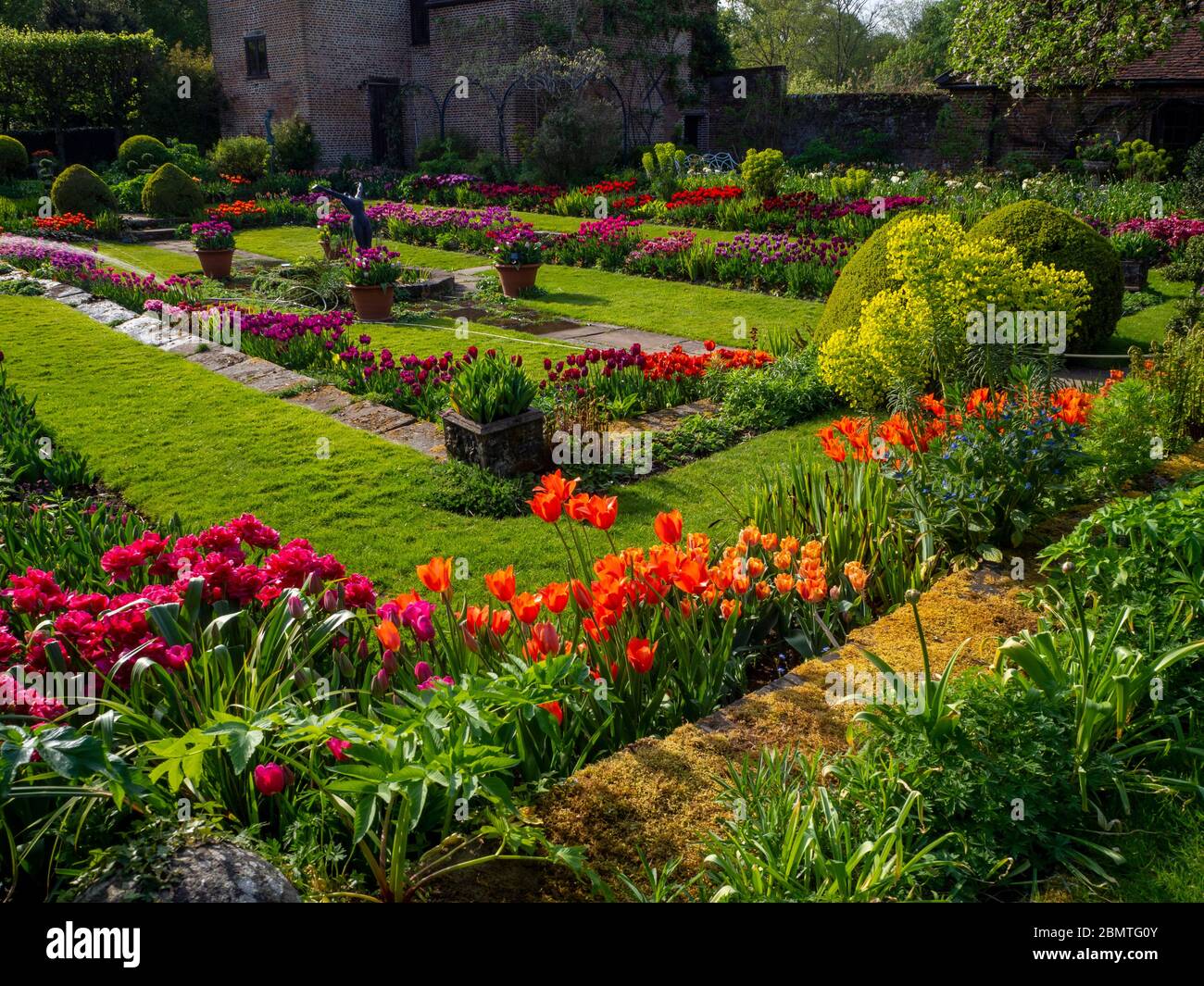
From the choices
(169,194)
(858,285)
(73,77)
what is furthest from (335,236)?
(73,77)

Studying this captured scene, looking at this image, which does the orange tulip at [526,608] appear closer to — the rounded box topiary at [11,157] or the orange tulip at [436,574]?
the orange tulip at [436,574]

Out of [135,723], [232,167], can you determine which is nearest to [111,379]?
[135,723]

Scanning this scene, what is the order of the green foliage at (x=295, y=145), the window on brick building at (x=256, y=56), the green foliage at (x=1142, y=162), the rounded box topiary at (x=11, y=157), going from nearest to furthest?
the green foliage at (x=1142, y=162)
the rounded box topiary at (x=11, y=157)
the green foliage at (x=295, y=145)
the window on brick building at (x=256, y=56)

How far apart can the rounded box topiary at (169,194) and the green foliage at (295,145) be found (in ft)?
23.0

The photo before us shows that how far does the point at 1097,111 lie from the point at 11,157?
26389 mm

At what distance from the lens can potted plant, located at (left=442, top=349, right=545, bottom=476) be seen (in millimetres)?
6773

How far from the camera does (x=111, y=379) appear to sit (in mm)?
9594

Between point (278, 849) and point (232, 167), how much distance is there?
86.0 ft

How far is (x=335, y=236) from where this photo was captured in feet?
51.6

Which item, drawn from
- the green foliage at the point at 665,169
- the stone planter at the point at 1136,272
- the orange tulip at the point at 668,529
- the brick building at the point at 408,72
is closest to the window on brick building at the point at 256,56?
the brick building at the point at 408,72

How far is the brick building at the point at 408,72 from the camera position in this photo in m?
26.6

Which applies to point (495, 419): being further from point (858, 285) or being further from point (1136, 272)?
point (1136, 272)

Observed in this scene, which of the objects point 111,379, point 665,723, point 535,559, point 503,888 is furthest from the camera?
point 111,379
